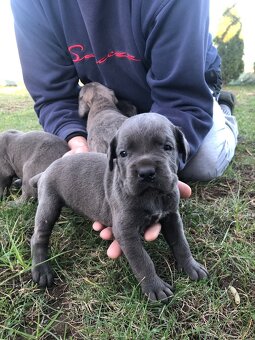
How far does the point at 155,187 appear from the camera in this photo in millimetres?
2219

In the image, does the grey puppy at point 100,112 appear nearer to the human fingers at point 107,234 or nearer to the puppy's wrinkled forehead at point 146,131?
the human fingers at point 107,234

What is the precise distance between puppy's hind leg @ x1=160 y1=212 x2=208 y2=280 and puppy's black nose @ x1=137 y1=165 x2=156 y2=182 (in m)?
0.53

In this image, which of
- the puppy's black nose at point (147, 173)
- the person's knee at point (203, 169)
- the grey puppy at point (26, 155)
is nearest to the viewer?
the puppy's black nose at point (147, 173)

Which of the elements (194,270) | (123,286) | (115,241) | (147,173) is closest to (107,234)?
(115,241)

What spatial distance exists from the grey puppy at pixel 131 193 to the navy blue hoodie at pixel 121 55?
3.68ft

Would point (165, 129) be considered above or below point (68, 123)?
above

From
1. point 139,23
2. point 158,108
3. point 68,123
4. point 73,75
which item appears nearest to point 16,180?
point 68,123

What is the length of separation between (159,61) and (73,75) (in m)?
1.56

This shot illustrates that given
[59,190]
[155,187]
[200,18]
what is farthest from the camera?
[200,18]

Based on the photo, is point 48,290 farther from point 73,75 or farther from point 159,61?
point 73,75

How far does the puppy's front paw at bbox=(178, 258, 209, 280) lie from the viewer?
97.6 inches

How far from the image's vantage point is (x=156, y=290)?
2324 mm

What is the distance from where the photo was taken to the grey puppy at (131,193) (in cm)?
226

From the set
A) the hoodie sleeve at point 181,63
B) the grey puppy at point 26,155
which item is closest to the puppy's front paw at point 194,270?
the hoodie sleeve at point 181,63
